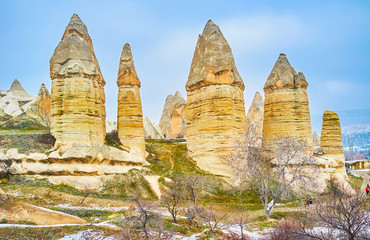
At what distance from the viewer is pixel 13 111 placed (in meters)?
48.8

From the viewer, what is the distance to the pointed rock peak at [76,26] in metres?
28.4

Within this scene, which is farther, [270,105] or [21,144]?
[270,105]

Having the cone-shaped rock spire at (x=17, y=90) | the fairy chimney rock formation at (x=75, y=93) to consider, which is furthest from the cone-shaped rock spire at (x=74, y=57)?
the cone-shaped rock spire at (x=17, y=90)

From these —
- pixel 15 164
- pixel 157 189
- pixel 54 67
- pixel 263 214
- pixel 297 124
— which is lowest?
pixel 263 214

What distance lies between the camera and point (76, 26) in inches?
1127

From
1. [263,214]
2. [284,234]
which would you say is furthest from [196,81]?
[284,234]

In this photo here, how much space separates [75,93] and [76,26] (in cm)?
641

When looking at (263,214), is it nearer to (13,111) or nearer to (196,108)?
(196,108)

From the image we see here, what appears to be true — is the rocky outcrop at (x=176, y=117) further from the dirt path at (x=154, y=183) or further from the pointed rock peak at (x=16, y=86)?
the dirt path at (x=154, y=183)

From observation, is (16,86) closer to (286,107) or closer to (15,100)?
(15,100)

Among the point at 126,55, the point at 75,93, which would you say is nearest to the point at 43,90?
the point at 126,55

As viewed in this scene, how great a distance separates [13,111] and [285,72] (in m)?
38.5

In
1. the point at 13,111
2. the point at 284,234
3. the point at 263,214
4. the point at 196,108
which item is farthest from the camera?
the point at 13,111

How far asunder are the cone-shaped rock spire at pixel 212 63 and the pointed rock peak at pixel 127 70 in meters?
5.30
